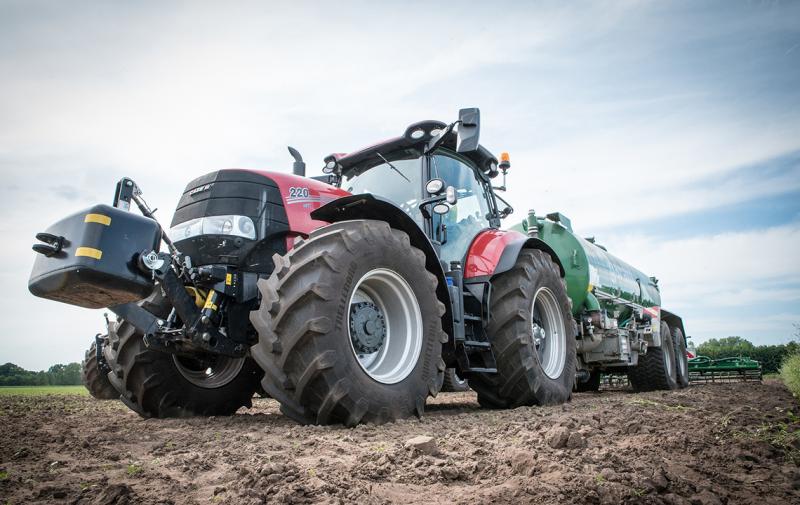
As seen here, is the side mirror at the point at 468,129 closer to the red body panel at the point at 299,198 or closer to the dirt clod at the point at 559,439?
the red body panel at the point at 299,198

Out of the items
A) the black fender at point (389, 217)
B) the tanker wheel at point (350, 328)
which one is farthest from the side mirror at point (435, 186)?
the tanker wheel at point (350, 328)

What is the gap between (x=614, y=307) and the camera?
10.0 meters

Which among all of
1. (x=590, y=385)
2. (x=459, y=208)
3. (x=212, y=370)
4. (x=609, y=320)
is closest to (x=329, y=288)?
(x=212, y=370)

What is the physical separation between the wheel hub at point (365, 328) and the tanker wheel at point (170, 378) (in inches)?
53.8

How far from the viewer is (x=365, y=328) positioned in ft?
11.8

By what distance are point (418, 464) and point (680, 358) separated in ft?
38.3

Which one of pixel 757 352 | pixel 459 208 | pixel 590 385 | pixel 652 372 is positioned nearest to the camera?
pixel 459 208

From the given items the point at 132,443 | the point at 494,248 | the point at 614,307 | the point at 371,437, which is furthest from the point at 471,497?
the point at 614,307

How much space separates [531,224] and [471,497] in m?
7.83

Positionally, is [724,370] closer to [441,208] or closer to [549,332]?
[549,332]

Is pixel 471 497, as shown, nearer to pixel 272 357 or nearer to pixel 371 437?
pixel 371 437

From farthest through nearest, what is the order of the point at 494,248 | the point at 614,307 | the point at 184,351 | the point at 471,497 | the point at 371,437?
1. the point at 614,307
2. the point at 494,248
3. the point at 184,351
4. the point at 371,437
5. the point at 471,497

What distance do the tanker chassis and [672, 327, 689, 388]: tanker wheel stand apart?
24.3 feet

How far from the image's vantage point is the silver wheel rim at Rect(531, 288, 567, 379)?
18.6ft
